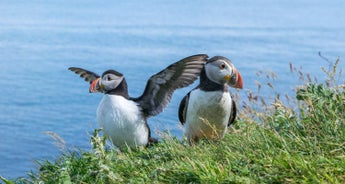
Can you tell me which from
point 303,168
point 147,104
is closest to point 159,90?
point 147,104

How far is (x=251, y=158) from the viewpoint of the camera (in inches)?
245

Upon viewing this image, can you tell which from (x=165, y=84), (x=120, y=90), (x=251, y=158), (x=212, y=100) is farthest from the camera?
(x=165, y=84)

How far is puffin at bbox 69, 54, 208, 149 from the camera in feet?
26.8

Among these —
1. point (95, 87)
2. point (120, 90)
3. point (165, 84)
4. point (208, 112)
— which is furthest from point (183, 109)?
point (95, 87)

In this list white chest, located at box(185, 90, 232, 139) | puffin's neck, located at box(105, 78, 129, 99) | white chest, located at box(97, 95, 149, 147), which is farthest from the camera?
puffin's neck, located at box(105, 78, 129, 99)

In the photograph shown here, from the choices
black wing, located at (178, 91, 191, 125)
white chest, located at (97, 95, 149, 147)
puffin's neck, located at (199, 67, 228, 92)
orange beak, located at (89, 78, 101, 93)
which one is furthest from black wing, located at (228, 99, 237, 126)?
orange beak, located at (89, 78, 101, 93)

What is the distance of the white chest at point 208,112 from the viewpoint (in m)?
7.93

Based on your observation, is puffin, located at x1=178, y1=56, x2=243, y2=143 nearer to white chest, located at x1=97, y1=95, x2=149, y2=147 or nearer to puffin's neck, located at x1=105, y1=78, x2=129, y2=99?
white chest, located at x1=97, y1=95, x2=149, y2=147

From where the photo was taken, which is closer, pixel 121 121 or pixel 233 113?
pixel 121 121

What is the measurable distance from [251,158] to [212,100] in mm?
1786

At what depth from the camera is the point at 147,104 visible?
8.54 meters

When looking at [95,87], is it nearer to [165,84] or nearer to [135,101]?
[135,101]

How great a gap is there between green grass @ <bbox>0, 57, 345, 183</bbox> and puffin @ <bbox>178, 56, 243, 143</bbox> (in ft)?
0.98

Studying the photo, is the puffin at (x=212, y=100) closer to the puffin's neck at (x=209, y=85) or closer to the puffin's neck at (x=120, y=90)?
the puffin's neck at (x=209, y=85)
